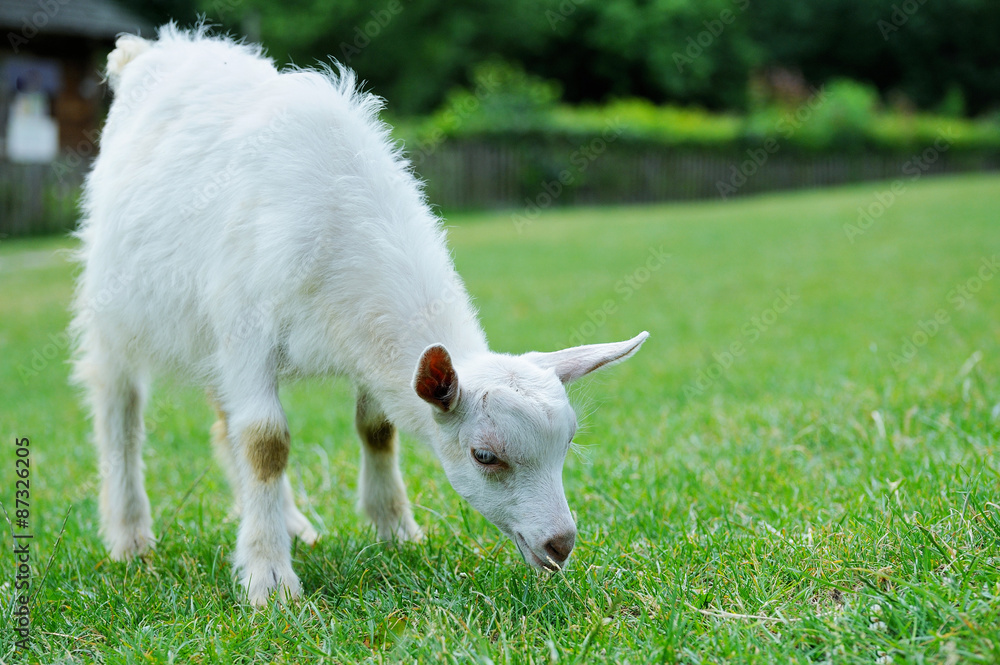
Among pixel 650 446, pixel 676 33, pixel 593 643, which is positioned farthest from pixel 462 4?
pixel 593 643

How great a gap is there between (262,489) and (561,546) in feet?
3.82

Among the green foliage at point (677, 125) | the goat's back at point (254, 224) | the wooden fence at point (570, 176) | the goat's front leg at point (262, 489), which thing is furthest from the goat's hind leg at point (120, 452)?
the green foliage at point (677, 125)

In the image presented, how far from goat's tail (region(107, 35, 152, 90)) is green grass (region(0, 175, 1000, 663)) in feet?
5.11

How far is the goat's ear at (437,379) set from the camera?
2.75 m

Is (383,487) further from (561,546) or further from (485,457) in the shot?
(561,546)

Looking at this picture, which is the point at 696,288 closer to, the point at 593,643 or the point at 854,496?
the point at 854,496

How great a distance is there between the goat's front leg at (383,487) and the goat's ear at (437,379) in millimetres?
956

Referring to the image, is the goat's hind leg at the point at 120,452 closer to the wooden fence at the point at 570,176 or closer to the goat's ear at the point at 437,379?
the goat's ear at the point at 437,379

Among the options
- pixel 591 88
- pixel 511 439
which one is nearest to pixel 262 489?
pixel 511 439

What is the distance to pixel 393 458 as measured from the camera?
382cm

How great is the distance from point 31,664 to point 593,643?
5.36 feet

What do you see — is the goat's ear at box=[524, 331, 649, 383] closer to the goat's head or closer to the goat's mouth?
the goat's head

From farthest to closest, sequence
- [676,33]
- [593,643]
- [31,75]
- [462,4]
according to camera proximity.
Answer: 1. [676,33]
2. [462,4]
3. [31,75]
4. [593,643]

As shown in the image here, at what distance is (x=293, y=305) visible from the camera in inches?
127
